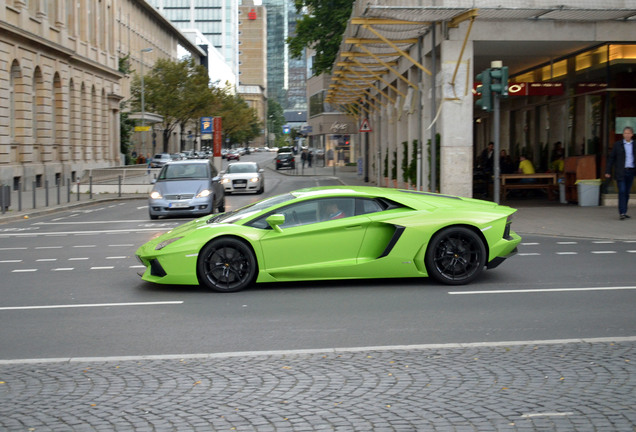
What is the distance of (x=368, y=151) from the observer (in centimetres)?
4584

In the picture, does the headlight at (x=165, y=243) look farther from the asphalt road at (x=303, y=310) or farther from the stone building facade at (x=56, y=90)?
the stone building facade at (x=56, y=90)

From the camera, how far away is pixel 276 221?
31.0 feet

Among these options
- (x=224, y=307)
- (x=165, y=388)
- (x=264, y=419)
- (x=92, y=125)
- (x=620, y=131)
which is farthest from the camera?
(x=92, y=125)

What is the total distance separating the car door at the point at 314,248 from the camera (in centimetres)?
952

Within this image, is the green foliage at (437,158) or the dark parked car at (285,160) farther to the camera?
the dark parked car at (285,160)

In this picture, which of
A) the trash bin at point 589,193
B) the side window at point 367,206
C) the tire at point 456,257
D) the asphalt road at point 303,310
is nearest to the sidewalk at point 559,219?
the trash bin at point 589,193

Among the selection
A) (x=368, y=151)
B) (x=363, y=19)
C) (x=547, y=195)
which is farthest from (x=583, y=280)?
(x=368, y=151)

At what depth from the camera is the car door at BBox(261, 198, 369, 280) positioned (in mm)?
9516

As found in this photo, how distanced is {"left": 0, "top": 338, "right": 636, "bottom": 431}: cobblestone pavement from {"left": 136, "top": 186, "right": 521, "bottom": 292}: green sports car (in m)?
3.13

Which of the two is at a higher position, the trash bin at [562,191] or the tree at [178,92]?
the tree at [178,92]

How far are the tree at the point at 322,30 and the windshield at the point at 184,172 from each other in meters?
21.5

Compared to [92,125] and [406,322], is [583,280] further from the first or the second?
[92,125]

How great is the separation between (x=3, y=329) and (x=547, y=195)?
68.4 ft

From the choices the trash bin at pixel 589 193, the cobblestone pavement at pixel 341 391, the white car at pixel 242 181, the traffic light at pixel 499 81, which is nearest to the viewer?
the cobblestone pavement at pixel 341 391
